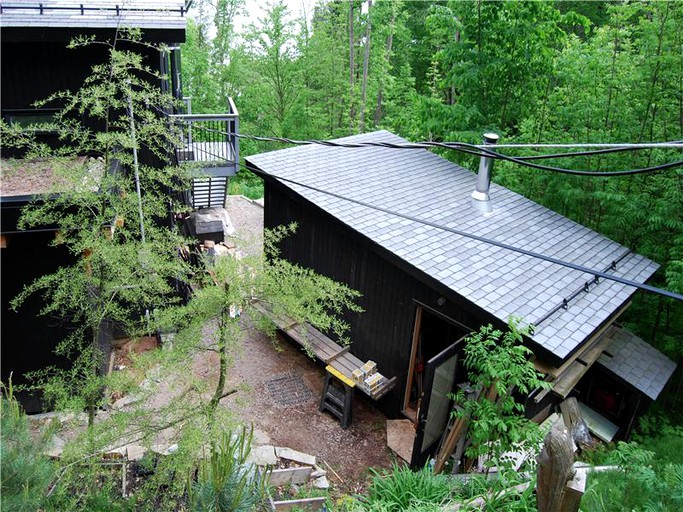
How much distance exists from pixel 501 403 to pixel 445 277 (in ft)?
5.28

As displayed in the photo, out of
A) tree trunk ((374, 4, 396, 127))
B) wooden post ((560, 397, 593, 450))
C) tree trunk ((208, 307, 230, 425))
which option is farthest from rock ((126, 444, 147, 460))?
tree trunk ((374, 4, 396, 127))

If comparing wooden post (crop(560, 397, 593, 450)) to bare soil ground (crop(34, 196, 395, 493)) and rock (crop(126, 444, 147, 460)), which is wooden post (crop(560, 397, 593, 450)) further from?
rock (crop(126, 444, 147, 460))

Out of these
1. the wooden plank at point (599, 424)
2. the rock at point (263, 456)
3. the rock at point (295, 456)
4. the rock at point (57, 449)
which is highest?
the rock at point (57, 449)

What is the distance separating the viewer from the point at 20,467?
397 cm

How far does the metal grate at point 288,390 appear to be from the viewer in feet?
26.8

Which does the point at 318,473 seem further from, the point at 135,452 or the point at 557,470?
the point at 557,470

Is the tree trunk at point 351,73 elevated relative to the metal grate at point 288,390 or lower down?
elevated

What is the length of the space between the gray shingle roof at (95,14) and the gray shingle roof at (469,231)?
251 cm

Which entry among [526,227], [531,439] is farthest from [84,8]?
[531,439]

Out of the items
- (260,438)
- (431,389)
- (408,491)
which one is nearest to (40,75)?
(260,438)

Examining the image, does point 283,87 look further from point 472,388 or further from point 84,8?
point 472,388

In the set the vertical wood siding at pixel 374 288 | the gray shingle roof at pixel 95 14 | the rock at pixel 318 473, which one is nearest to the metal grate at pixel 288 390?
the vertical wood siding at pixel 374 288

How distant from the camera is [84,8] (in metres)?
7.31

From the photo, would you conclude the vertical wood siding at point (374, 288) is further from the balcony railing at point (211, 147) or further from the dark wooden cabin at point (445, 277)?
the balcony railing at point (211, 147)
